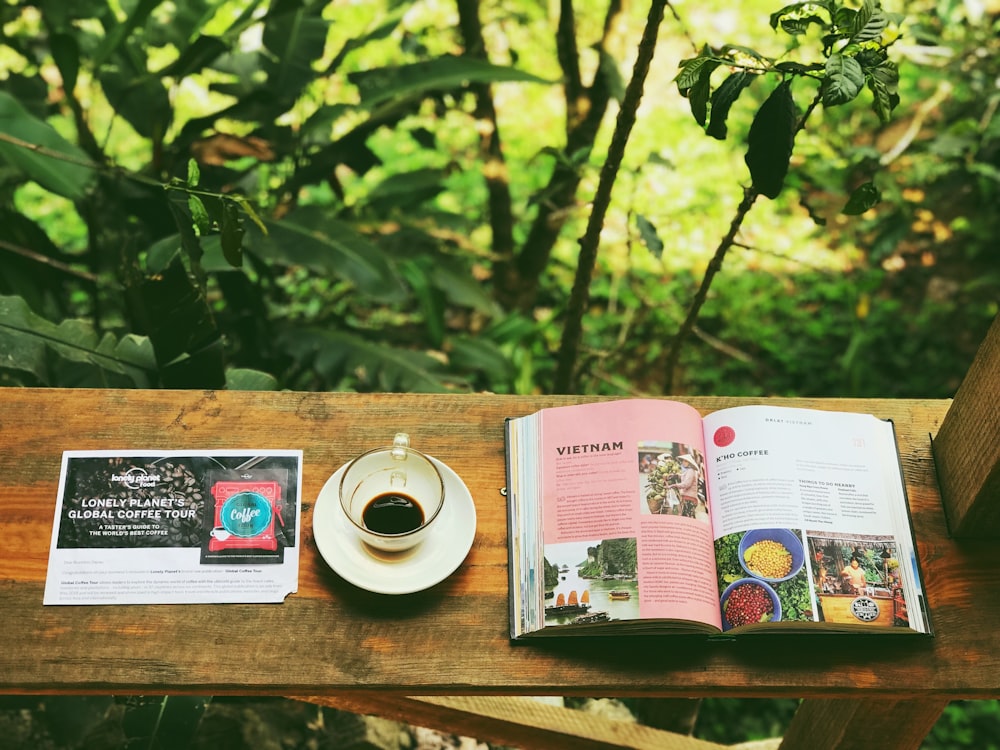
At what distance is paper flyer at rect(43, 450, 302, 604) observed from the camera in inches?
40.4

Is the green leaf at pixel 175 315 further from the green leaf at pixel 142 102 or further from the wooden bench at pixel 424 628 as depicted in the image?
the green leaf at pixel 142 102

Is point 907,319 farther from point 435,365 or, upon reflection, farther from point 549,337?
point 435,365

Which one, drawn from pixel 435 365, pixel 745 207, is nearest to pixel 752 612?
pixel 745 207

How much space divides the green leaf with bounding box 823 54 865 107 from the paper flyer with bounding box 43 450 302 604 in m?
0.77

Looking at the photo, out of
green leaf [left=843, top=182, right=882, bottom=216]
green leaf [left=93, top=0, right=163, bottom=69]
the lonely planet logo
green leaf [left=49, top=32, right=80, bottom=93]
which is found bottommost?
the lonely planet logo

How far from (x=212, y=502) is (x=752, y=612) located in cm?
67

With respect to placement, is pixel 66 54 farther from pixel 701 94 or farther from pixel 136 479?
pixel 701 94

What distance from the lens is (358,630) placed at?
101cm

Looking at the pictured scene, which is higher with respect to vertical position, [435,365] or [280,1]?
[280,1]

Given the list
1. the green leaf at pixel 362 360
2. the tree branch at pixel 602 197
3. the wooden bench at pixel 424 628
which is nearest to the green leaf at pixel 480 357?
the green leaf at pixel 362 360

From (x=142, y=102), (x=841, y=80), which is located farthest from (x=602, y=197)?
(x=142, y=102)

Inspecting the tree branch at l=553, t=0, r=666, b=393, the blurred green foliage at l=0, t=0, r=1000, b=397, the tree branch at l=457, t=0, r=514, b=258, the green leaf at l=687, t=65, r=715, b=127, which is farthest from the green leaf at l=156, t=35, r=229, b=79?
the green leaf at l=687, t=65, r=715, b=127

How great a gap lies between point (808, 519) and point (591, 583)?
0.27 metres

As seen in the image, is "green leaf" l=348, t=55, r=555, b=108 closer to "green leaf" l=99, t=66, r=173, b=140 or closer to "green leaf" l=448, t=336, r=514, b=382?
"green leaf" l=99, t=66, r=173, b=140
